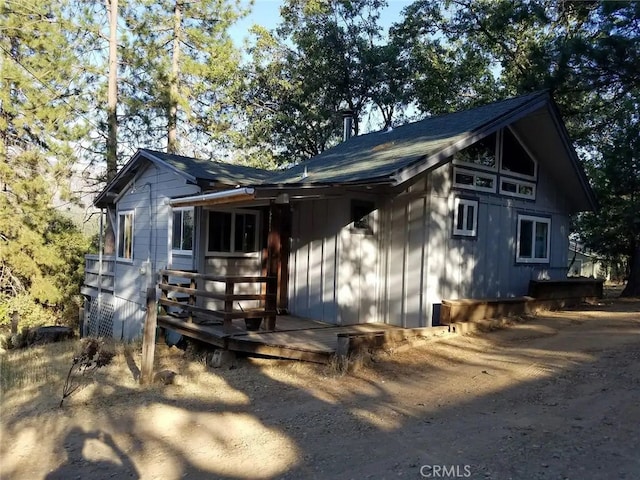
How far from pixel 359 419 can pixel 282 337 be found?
9.33 ft

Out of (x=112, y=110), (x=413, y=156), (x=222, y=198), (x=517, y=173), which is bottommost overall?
(x=222, y=198)

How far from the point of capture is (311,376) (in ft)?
22.7

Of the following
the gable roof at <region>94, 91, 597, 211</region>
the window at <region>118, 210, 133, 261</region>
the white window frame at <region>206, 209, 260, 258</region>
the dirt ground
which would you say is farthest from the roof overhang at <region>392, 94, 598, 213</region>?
the window at <region>118, 210, 133, 261</region>

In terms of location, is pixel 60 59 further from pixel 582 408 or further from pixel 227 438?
pixel 582 408

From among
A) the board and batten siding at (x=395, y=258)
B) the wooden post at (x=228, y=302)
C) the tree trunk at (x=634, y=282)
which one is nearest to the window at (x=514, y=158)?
the board and batten siding at (x=395, y=258)

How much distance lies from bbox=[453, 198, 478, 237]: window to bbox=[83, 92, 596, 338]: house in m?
0.02

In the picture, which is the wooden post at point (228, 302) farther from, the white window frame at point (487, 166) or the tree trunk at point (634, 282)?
the tree trunk at point (634, 282)

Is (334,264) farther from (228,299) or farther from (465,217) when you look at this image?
(465,217)

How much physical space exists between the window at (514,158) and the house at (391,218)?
23 mm

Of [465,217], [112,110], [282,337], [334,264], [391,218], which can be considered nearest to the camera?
[282,337]

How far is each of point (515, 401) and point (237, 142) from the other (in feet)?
64.7

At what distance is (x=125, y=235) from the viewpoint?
13750 millimetres

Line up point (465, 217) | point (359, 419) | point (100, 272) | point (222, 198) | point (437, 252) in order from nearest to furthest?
point (359, 419) < point (222, 198) < point (437, 252) < point (465, 217) < point (100, 272)


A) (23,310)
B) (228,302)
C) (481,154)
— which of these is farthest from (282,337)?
(23,310)
